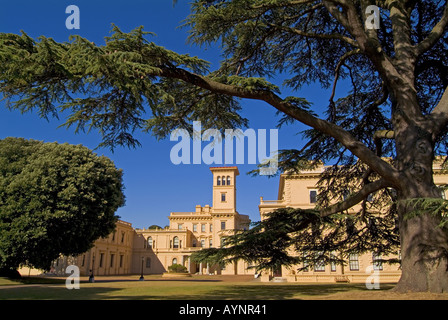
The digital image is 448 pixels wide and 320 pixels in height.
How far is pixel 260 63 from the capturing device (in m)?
11.3

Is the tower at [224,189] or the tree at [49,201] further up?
the tower at [224,189]

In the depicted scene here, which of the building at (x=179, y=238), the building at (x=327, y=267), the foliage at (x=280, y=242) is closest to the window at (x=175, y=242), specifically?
the building at (x=179, y=238)

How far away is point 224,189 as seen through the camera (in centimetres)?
6106

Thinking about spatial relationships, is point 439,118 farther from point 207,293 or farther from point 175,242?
point 175,242

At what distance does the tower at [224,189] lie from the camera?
60.2 meters

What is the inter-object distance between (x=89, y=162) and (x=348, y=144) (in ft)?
72.6

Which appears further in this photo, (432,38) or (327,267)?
(327,267)

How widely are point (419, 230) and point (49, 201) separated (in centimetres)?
2240

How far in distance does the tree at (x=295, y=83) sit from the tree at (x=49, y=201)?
55.0ft

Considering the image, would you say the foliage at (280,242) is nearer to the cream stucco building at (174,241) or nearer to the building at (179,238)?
the cream stucco building at (174,241)

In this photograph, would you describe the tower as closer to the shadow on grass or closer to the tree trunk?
the shadow on grass

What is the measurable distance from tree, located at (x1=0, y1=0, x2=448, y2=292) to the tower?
48799mm

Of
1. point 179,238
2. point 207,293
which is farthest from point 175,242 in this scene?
point 207,293
